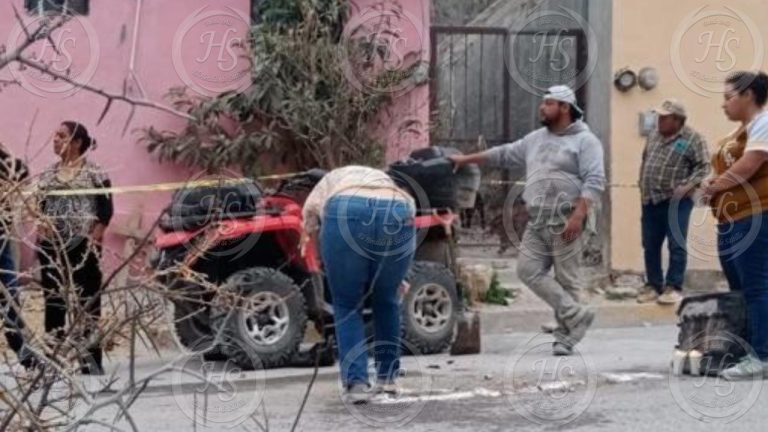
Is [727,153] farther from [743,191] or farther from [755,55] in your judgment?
[755,55]

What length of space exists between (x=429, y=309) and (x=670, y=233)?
291cm

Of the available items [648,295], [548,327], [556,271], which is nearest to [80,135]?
[556,271]

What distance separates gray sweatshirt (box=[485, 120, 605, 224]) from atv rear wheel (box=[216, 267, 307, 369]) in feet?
5.18

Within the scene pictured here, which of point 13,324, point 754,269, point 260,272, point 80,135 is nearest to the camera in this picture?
point 13,324

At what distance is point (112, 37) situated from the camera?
11.9m

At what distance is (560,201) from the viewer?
9211mm

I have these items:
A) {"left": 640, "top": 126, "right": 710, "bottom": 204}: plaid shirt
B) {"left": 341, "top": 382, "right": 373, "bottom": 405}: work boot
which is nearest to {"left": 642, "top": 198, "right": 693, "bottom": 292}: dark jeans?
{"left": 640, "top": 126, "right": 710, "bottom": 204}: plaid shirt

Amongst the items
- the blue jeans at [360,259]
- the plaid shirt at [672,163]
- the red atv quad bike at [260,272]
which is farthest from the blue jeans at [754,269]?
the plaid shirt at [672,163]

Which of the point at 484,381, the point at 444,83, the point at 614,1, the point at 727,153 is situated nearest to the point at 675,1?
the point at 614,1

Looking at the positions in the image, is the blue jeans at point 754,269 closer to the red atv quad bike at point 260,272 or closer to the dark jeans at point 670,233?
the red atv quad bike at point 260,272

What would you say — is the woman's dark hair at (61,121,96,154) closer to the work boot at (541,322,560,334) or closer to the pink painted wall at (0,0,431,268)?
the pink painted wall at (0,0,431,268)

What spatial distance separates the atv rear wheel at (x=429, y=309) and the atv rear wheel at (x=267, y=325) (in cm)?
78

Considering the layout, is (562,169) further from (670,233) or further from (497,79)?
(497,79)

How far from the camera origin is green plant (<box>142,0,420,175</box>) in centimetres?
1168
